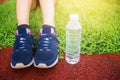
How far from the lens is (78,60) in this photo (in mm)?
1414

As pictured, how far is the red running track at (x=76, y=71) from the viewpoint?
1292 millimetres

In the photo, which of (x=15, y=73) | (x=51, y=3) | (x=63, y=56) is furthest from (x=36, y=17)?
(x=15, y=73)

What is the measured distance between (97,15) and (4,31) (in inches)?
24.9

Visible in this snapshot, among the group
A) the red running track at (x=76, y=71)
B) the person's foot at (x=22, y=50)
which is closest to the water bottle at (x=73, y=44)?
the red running track at (x=76, y=71)

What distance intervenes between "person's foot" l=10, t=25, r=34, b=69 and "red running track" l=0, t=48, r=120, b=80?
48mm

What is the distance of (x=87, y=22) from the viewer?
1.69 metres

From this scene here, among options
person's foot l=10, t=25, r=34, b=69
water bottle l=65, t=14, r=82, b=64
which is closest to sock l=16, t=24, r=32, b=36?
person's foot l=10, t=25, r=34, b=69

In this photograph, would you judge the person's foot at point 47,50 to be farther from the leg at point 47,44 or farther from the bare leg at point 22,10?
the bare leg at point 22,10

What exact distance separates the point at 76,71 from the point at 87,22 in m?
0.46

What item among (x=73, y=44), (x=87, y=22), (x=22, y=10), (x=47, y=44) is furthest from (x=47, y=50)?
(x=87, y=22)

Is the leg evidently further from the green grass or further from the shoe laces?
the green grass

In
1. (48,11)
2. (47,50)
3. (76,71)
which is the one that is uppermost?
(48,11)

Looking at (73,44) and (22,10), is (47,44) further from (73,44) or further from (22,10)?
(22,10)

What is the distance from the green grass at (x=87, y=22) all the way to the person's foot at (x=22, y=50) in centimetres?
16
